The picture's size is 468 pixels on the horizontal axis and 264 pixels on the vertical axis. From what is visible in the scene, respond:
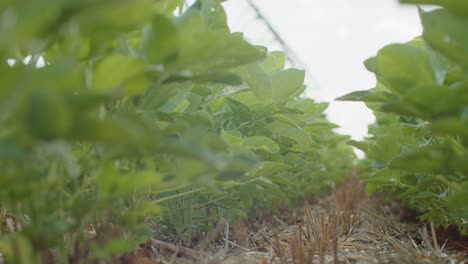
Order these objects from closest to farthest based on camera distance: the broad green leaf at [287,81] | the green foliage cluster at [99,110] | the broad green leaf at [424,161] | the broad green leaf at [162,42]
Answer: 1. the green foliage cluster at [99,110]
2. the broad green leaf at [162,42]
3. the broad green leaf at [424,161]
4. the broad green leaf at [287,81]

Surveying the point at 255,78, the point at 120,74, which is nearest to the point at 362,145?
the point at 255,78

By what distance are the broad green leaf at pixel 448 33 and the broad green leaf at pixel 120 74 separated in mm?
416

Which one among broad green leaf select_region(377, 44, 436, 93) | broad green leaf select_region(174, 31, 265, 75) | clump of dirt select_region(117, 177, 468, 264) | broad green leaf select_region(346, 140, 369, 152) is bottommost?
clump of dirt select_region(117, 177, 468, 264)

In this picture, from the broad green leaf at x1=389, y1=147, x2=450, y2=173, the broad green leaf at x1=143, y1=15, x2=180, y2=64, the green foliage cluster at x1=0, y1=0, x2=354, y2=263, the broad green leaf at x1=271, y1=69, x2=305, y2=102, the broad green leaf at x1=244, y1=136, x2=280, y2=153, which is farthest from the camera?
the broad green leaf at x1=271, y1=69, x2=305, y2=102

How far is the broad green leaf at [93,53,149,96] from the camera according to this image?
2.02 ft

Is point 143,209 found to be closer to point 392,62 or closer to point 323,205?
point 392,62

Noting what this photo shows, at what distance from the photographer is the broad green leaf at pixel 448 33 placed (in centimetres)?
70

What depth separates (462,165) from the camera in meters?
0.74

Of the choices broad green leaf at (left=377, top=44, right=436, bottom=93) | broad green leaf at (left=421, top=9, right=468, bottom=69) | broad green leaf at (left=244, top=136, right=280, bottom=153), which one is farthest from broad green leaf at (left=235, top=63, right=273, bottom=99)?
broad green leaf at (left=421, top=9, right=468, bottom=69)

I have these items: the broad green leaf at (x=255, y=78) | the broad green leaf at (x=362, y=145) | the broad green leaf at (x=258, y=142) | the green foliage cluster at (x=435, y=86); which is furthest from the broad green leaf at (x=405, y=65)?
the broad green leaf at (x=362, y=145)

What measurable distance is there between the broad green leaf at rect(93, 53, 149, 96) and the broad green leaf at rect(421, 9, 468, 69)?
42 centimetres

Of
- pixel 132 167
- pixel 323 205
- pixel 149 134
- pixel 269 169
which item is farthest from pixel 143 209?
pixel 323 205

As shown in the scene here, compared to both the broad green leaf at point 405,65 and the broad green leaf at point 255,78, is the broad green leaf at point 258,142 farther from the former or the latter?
the broad green leaf at point 405,65

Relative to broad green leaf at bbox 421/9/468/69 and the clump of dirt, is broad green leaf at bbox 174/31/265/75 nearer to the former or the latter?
broad green leaf at bbox 421/9/468/69
